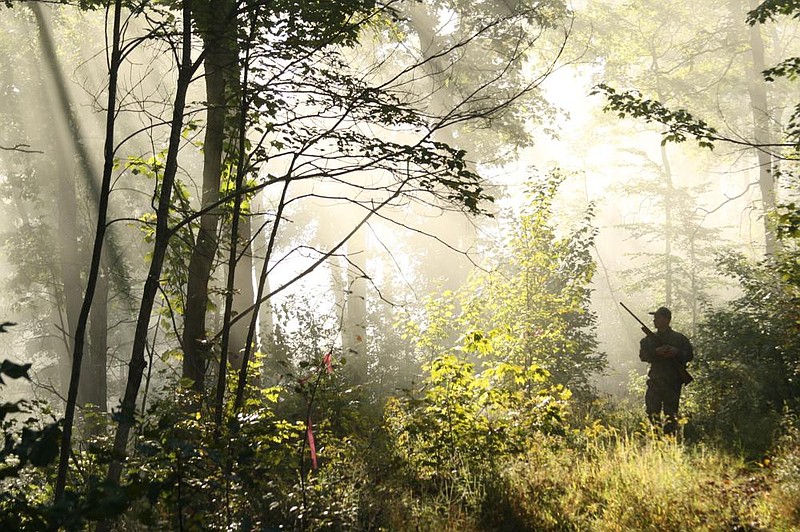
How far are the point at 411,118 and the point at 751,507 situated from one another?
420 centimetres

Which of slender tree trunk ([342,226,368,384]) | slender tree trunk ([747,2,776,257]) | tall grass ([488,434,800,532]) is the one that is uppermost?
slender tree trunk ([747,2,776,257])

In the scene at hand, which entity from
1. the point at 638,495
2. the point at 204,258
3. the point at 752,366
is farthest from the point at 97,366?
the point at 638,495

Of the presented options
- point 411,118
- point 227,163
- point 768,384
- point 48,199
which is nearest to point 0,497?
point 411,118

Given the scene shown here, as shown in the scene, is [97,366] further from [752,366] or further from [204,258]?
[752,366]

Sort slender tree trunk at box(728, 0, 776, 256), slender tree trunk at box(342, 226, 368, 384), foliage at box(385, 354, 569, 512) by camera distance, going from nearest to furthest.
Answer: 1. foliage at box(385, 354, 569, 512)
2. slender tree trunk at box(342, 226, 368, 384)
3. slender tree trunk at box(728, 0, 776, 256)

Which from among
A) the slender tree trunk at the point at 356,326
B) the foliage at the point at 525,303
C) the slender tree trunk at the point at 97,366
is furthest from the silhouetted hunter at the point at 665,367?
the slender tree trunk at the point at 97,366

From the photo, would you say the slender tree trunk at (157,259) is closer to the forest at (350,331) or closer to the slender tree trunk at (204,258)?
the forest at (350,331)

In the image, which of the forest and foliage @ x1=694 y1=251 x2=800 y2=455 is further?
foliage @ x1=694 y1=251 x2=800 y2=455

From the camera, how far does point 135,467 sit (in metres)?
4.19

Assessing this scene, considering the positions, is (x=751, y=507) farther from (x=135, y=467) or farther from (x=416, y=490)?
(x=135, y=467)

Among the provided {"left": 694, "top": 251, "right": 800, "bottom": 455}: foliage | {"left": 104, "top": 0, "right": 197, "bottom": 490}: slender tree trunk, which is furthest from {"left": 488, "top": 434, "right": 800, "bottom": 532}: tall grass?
{"left": 104, "top": 0, "right": 197, "bottom": 490}: slender tree trunk

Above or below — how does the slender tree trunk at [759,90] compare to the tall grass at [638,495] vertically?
above

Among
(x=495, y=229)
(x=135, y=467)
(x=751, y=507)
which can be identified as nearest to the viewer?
(x=135, y=467)

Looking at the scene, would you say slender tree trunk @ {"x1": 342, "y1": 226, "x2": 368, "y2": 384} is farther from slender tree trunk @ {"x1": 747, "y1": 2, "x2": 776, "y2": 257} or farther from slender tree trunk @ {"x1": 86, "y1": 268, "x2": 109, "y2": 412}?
slender tree trunk @ {"x1": 747, "y1": 2, "x2": 776, "y2": 257}
